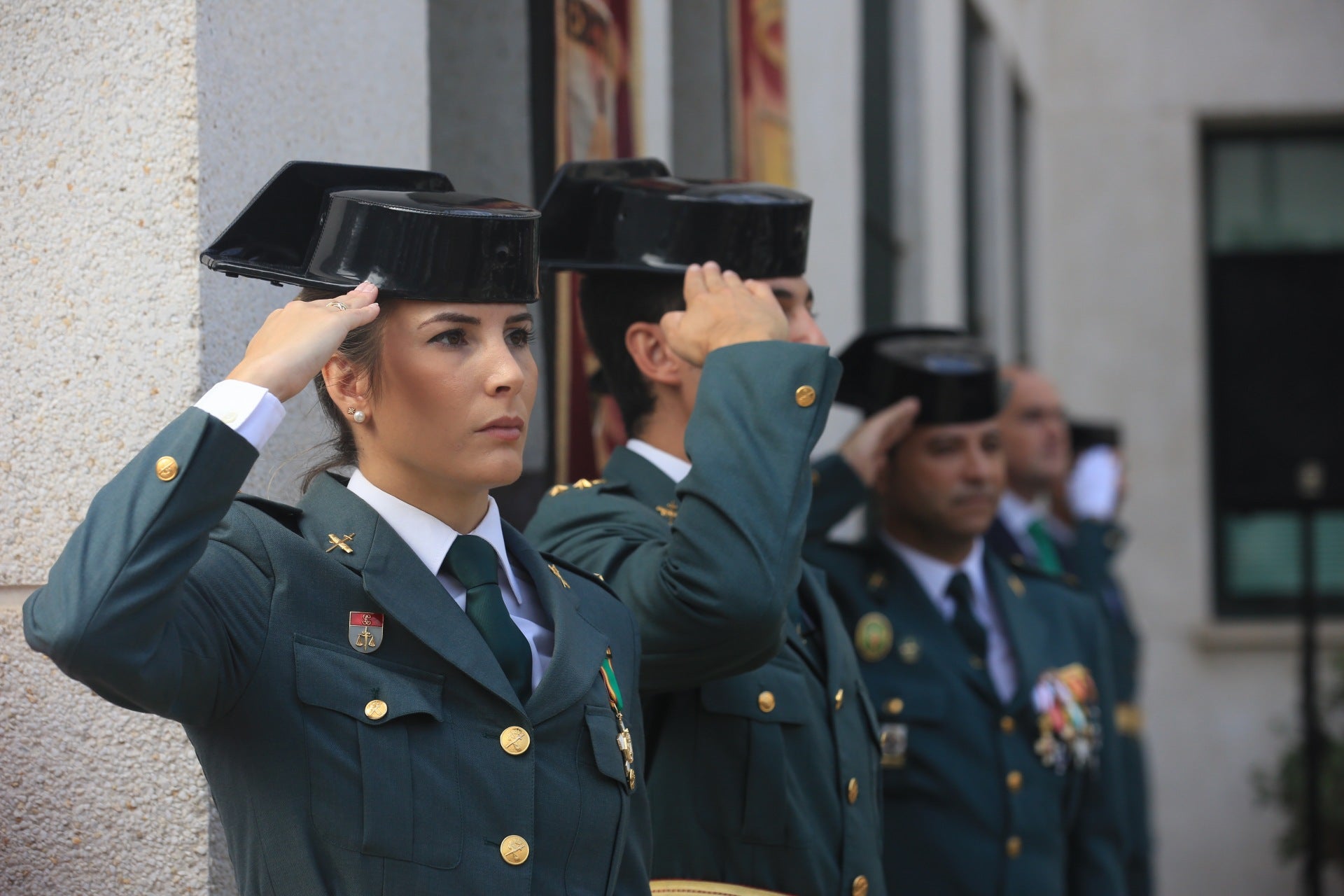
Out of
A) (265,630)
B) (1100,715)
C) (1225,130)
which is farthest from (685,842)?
(1225,130)

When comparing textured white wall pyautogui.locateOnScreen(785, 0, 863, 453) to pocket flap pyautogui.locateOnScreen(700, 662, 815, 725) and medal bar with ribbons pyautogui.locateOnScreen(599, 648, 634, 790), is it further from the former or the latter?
medal bar with ribbons pyautogui.locateOnScreen(599, 648, 634, 790)

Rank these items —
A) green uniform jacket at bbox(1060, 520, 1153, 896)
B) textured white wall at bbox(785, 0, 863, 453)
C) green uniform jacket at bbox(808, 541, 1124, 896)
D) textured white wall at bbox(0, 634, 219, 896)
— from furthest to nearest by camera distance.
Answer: green uniform jacket at bbox(1060, 520, 1153, 896) < textured white wall at bbox(785, 0, 863, 453) < green uniform jacket at bbox(808, 541, 1124, 896) < textured white wall at bbox(0, 634, 219, 896)

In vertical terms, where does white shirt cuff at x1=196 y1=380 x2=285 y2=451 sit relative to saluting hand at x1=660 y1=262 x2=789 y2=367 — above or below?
below

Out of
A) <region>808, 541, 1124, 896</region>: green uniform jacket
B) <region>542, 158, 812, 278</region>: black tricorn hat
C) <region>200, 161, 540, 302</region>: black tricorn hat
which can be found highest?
<region>542, 158, 812, 278</region>: black tricorn hat

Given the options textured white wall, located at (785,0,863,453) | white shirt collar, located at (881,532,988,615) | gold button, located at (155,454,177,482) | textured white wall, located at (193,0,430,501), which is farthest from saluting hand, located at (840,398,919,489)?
gold button, located at (155,454,177,482)

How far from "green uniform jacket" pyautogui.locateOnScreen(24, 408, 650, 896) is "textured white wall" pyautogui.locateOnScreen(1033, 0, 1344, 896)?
851 cm

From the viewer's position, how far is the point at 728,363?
224 centimetres

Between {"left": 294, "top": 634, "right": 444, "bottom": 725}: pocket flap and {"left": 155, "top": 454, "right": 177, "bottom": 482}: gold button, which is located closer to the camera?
{"left": 155, "top": 454, "right": 177, "bottom": 482}: gold button

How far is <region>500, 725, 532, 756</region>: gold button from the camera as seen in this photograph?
5.84 feet

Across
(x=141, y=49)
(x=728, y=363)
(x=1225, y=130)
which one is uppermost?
(x=1225, y=130)

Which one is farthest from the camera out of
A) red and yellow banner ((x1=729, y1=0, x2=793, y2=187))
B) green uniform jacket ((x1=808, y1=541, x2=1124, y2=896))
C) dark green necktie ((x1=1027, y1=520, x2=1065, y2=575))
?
dark green necktie ((x1=1027, y1=520, x2=1065, y2=575))

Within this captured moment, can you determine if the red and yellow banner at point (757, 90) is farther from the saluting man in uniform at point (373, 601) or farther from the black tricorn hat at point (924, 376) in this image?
the saluting man in uniform at point (373, 601)

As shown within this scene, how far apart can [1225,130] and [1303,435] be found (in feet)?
6.63

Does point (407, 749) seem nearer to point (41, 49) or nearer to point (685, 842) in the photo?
point (685, 842)
